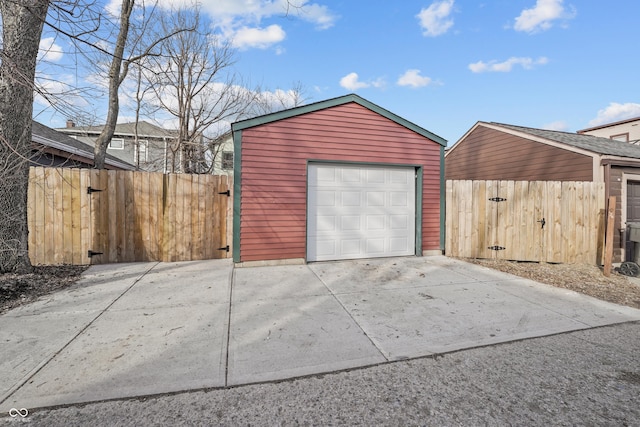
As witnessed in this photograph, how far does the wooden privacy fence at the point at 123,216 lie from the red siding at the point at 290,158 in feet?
3.29

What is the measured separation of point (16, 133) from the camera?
4.55 metres

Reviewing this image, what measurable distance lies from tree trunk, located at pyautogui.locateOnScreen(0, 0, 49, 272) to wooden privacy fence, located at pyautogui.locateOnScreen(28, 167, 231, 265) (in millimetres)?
913

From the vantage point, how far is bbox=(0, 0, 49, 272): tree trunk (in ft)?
13.9

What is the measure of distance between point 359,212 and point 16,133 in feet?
19.6

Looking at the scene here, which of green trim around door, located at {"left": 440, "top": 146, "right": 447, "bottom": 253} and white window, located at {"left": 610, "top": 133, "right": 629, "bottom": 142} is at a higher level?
white window, located at {"left": 610, "top": 133, "right": 629, "bottom": 142}

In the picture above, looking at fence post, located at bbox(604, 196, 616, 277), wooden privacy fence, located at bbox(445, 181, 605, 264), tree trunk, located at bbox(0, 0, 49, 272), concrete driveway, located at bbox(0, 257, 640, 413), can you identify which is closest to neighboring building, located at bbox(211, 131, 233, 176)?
tree trunk, located at bbox(0, 0, 49, 272)

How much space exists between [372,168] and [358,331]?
422cm

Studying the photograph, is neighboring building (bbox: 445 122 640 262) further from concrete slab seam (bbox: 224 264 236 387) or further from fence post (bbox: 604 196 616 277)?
concrete slab seam (bbox: 224 264 236 387)

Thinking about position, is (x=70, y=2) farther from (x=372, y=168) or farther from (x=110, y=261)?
(x=372, y=168)

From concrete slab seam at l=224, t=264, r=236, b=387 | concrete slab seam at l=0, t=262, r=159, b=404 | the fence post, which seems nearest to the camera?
concrete slab seam at l=0, t=262, r=159, b=404

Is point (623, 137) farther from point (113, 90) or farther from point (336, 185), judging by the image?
point (113, 90)

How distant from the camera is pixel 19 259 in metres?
4.70

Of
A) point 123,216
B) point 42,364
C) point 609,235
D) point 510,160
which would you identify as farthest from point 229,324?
point 510,160

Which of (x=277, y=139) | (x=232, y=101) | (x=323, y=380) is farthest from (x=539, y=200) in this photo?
(x=232, y=101)
